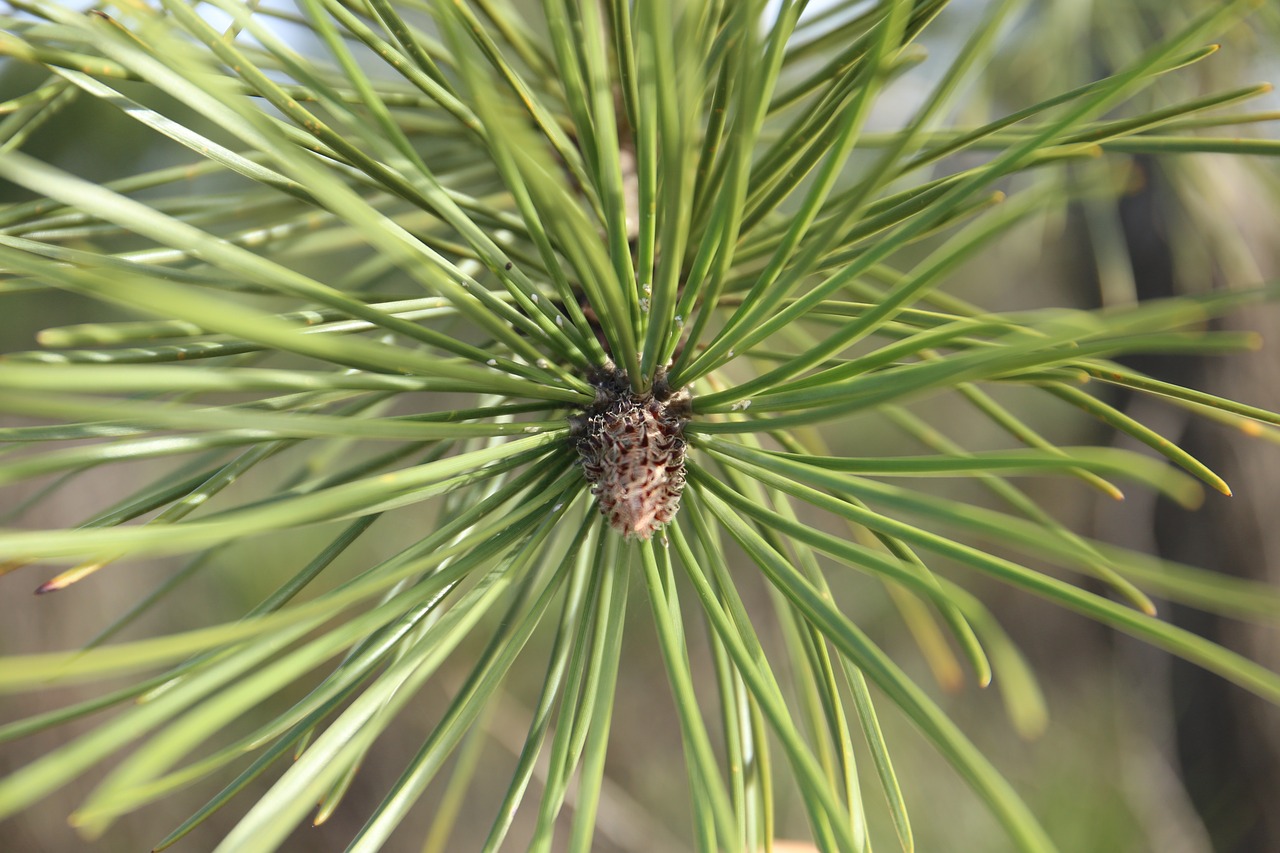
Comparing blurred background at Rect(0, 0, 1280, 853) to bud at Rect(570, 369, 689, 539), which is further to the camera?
blurred background at Rect(0, 0, 1280, 853)

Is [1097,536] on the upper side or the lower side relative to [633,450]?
lower

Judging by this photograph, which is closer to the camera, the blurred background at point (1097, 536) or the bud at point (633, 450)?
the bud at point (633, 450)

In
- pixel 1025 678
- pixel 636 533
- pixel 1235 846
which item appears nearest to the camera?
pixel 1025 678

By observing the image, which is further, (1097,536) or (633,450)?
(1097,536)

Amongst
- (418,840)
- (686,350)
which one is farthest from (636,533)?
(418,840)

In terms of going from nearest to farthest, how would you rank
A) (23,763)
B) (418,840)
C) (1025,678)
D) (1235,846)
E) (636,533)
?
1. (1025,678)
2. (636,533)
3. (1235,846)
4. (23,763)
5. (418,840)

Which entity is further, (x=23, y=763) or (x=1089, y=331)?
(x=23, y=763)

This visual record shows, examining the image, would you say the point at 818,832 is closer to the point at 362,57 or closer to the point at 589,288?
the point at 589,288

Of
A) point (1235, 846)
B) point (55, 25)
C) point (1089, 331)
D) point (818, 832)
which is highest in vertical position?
point (55, 25)
